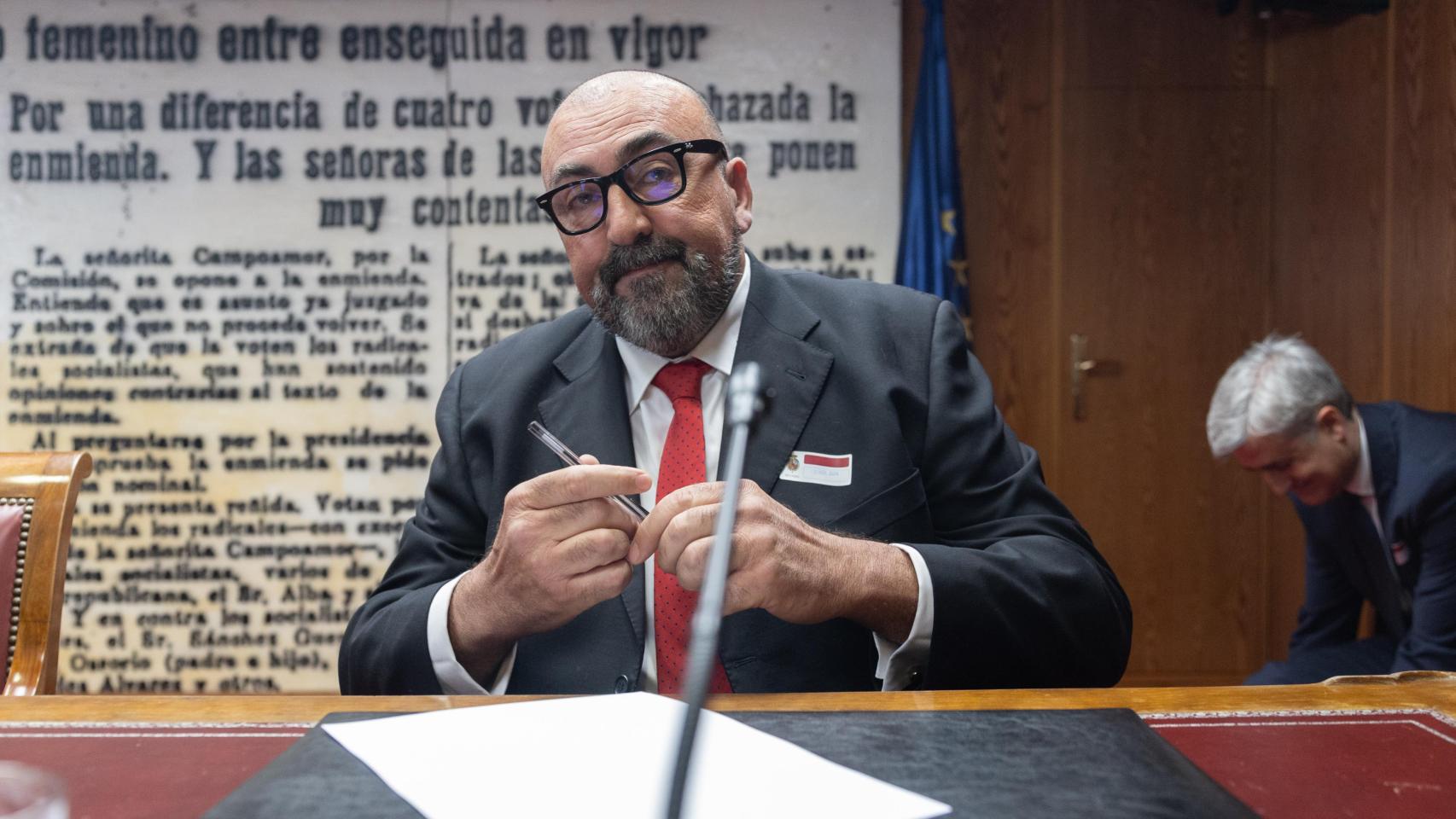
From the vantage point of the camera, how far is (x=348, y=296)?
3.69m

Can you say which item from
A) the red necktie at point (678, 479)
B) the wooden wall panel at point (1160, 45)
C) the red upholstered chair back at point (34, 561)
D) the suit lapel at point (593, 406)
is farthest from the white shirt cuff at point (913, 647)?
the wooden wall panel at point (1160, 45)

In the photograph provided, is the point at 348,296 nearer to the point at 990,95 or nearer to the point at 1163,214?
the point at 990,95

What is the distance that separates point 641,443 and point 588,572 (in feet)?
1.43

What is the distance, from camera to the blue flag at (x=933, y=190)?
3666 millimetres

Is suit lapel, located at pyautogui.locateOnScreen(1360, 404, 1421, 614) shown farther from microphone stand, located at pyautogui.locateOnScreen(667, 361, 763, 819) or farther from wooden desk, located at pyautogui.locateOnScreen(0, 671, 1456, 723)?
microphone stand, located at pyautogui.locateOnScreen(667, 361, 763, 819)

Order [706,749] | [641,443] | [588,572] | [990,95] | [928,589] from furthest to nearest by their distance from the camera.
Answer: [990,95], [641,443], [928,589], [588,572], [706,749]

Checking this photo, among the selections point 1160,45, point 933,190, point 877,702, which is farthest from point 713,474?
point 1160,45

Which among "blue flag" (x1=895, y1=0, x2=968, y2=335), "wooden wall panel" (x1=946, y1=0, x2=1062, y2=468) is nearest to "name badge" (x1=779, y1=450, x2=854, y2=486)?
"blue flag" (x1=895, y1=0, x2=968, y2=335)

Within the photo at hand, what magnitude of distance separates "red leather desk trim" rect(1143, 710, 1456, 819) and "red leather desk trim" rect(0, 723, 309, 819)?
0.69m

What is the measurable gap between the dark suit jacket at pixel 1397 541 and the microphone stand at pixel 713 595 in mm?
2234

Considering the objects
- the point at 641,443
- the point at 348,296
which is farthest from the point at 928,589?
the point at 348,296

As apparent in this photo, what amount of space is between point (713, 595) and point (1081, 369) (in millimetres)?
3781

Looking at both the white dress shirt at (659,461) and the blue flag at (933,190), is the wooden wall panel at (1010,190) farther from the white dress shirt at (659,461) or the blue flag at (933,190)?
the white dress shirt at (659,461)

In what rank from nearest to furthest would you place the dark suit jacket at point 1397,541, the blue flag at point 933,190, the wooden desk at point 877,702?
1. the wooden desk at point 877,702
2. the dark suit jacket at point 1397,541
3. the blue flag at point 933,190
